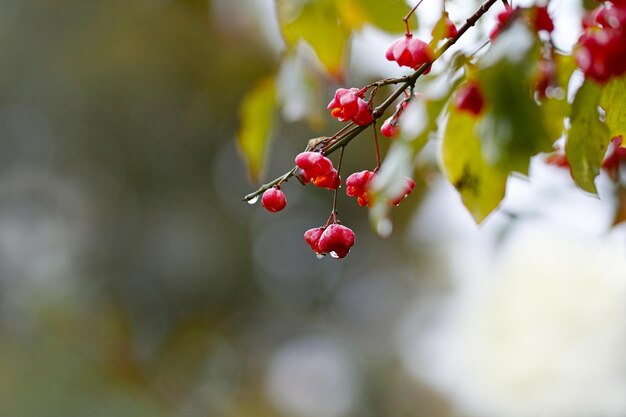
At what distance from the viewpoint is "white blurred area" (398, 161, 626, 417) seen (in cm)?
480

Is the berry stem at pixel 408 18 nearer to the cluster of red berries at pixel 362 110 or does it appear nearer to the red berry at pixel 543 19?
the cluster of red berries at pixel 362 110

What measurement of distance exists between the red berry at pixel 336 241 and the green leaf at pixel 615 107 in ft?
0.93

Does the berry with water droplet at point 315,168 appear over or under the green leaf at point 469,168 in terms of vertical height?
→ over

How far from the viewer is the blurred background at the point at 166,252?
643 cm

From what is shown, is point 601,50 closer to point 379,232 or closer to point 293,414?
point 379,232

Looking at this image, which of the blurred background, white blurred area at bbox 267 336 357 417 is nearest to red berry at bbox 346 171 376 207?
the blurred background

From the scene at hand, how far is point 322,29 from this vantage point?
963mm

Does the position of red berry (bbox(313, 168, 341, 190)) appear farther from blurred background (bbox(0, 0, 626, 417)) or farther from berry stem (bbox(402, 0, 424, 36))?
blurred background (bbox(0, 0, 626, 417))

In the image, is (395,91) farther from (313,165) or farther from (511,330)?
(511,330)

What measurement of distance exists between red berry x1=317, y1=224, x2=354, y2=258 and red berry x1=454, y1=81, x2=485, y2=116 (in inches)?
8.9

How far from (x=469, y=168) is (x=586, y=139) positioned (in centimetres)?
11

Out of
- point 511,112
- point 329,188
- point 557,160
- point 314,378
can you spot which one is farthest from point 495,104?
point 314,378

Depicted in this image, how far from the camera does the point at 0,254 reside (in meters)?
6.91

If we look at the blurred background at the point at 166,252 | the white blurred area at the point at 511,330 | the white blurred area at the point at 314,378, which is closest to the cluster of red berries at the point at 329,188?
the white blurred area at the point at 511,330
